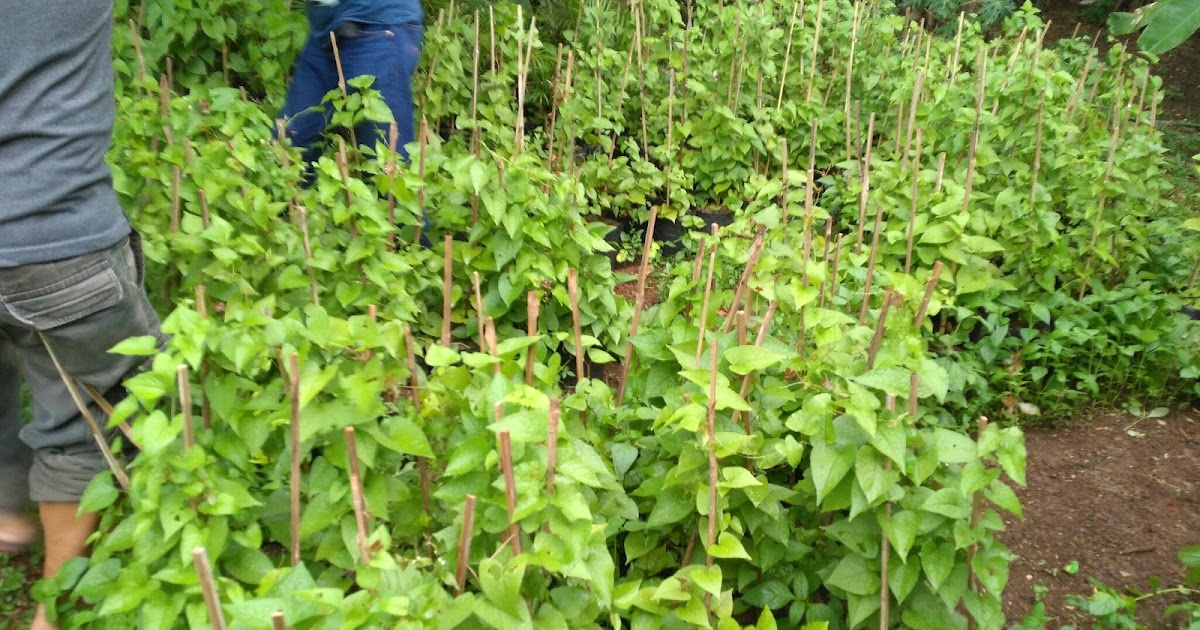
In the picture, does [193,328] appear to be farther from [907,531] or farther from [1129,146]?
[1129,146]

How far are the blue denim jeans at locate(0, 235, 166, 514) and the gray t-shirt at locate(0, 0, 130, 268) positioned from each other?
50 millimetres

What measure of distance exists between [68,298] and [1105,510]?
2.92 metres

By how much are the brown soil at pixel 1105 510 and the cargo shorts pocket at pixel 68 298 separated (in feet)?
7.61

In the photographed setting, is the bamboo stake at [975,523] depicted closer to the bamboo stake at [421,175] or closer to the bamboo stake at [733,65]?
the bamboo stake at [421,175]

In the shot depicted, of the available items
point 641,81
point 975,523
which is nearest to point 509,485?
point 975,523

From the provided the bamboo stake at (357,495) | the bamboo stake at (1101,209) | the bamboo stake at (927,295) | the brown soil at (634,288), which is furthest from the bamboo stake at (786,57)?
the bamboo stake at (357,495)

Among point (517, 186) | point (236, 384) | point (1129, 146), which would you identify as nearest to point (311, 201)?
point (517, 186)

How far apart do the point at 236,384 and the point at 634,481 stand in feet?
A: 2.86

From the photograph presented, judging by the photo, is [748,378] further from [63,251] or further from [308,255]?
[63,251]

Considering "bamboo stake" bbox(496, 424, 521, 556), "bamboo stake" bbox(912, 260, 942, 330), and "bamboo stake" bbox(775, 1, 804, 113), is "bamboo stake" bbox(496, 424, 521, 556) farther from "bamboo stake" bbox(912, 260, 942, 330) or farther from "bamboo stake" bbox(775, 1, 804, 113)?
"bamboo stake" bbox(775, 1, 804, 113)

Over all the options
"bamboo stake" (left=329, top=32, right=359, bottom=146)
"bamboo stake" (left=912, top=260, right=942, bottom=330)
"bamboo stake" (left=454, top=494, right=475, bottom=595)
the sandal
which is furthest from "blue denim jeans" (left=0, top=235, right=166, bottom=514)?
"bamboo stake" (left=912, top=260, right=942, bottom=330)

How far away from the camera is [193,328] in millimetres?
1442

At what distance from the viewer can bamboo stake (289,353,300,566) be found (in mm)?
1369

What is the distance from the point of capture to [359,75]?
306 centimetres
